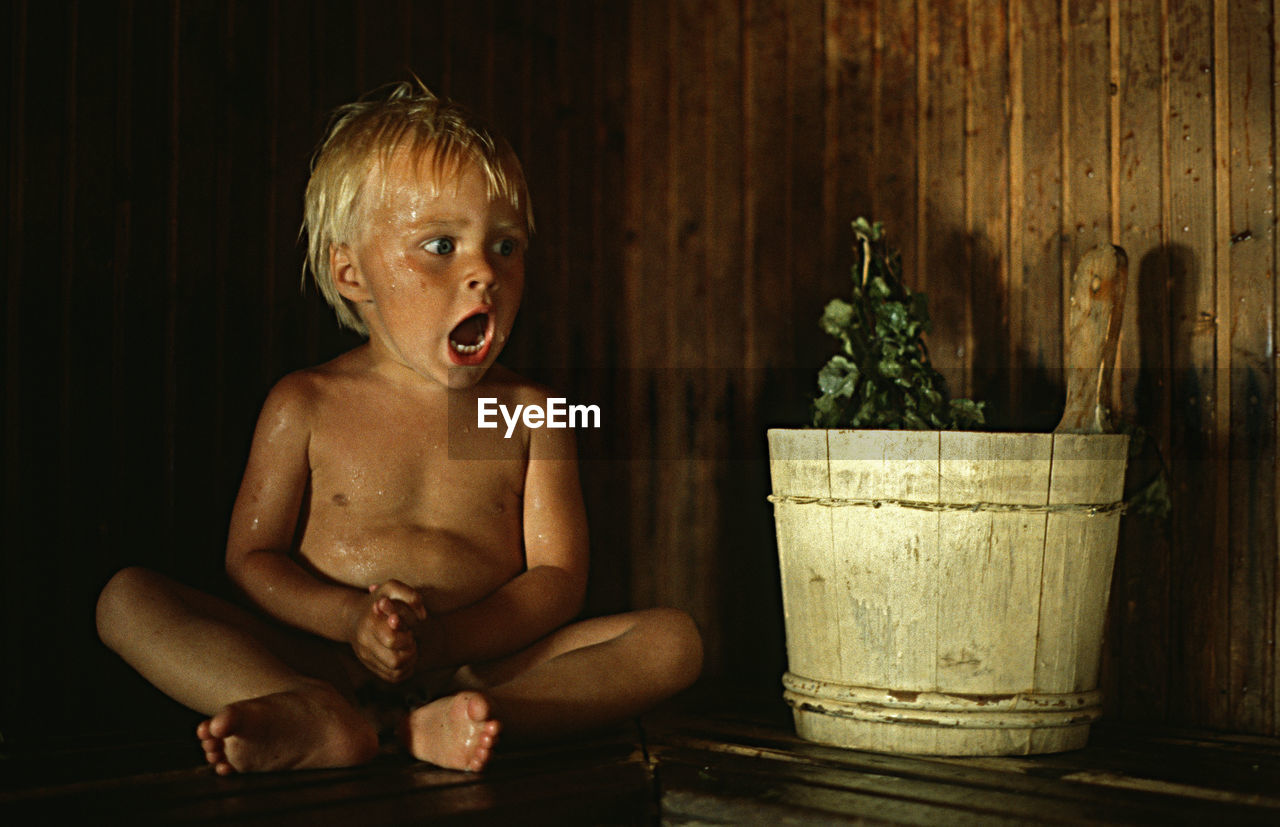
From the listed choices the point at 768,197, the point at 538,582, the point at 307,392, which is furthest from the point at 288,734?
the point at 768,197

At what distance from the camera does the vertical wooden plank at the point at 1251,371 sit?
2143 mm

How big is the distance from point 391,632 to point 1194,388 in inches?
63.5

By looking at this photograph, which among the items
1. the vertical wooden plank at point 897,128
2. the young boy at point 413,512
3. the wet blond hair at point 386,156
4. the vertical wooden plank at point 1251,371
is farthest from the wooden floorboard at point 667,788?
the vertical wooden plank at point 897,128

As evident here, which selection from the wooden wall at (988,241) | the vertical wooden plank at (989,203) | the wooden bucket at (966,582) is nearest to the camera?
the wooden bucket at (966,582)

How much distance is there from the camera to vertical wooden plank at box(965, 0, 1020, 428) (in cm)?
247

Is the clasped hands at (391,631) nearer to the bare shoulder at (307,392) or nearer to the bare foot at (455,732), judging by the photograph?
the bare foot at (455,732)

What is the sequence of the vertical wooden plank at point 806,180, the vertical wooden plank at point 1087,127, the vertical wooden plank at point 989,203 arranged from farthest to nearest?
the vertical wooden plank at point 806,180, the vertical wooden plank at point 989,203, the vertical wooden plank at point 1087,127

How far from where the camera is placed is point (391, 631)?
1.66 meters

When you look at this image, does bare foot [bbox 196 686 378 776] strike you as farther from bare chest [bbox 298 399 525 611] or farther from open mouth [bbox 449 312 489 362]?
open mouth [bbox 449 312 489 362]

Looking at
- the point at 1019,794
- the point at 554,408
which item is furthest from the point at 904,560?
the point at 554,408

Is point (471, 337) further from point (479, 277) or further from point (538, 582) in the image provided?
point (538, 582)

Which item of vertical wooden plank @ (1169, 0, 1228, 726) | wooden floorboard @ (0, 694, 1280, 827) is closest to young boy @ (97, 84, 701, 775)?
wooden floorboard @ (0, 694, 1280, 827)

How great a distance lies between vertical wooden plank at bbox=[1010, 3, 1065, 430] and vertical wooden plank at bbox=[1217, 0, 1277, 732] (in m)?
0.33

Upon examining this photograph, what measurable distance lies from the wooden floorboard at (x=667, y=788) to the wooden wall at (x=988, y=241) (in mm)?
434
